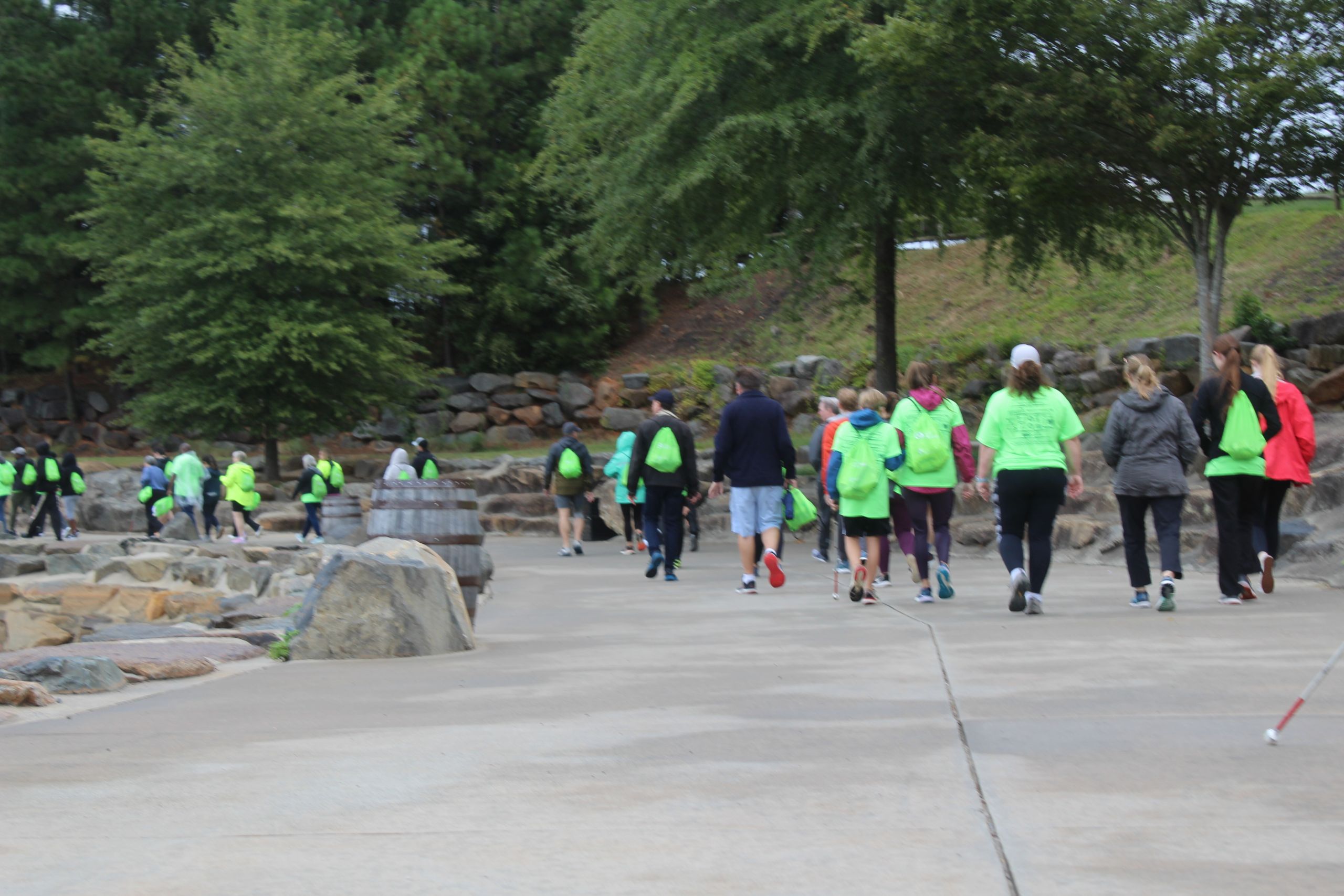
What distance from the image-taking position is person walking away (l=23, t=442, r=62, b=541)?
26.3 m

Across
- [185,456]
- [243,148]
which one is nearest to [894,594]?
[185,456]

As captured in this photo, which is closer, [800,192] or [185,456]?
[800,192]

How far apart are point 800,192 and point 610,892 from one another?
1670 cm

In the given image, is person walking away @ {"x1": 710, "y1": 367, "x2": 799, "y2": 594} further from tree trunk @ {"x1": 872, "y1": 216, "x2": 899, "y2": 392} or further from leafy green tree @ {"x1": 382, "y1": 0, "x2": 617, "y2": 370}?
leafy green tree @ {"x1": 382, "y1": 0, "x2": 617, "y2": 370}

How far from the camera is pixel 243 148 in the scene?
106ft

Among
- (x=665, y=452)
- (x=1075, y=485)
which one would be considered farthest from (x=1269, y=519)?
(x=665, y=452)

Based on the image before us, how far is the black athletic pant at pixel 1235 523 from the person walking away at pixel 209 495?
789 inches

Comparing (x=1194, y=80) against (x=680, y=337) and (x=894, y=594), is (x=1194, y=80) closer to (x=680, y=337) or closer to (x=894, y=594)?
(x=894, y=594)

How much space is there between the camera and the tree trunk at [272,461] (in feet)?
107

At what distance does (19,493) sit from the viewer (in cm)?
2752

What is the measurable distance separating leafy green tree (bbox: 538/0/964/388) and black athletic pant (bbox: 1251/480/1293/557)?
A: 888cm

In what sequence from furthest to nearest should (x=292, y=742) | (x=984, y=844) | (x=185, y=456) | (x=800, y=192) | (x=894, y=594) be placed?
1. (x=185, y=456)
2. (x=800, y=192)
3. (x=894, y=594)
4. (x=292, y=742)
5. (x=984, y=844)

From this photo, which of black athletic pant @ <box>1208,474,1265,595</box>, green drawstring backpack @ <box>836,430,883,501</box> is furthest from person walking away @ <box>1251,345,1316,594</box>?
green drawstring backpack @ <box>836,430,883,501</box>

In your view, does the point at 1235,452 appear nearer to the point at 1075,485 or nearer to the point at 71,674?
the point at 1075,485
